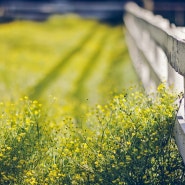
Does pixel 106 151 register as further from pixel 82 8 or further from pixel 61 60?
pixel 82 8

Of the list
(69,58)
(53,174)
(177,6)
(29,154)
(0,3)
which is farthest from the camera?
(0,3)

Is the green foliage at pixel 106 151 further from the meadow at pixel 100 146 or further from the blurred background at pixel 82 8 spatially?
the blurred background at pixel 82 8

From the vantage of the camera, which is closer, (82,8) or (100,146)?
(100,146)

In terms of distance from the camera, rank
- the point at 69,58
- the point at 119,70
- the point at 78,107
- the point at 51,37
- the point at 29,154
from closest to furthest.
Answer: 1. the point at 29,154
2. the point at 78,107
3. the point at 119,70
4. the point at 69,58
5. the point at 51,37

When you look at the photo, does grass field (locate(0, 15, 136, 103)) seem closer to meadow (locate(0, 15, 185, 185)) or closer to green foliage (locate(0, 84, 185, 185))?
meadow (locate(0, 15, 185, 185))

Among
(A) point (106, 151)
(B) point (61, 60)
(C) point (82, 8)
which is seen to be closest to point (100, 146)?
(A) point (106, 151)

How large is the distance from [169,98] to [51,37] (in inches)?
740

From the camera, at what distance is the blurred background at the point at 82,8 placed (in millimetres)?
31587

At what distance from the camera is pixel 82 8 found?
1436 inches

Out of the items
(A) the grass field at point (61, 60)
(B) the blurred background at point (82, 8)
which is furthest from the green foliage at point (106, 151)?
(B) the blurred background at point (82, 8)

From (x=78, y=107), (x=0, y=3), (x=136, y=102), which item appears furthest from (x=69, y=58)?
(x=0, y=3)

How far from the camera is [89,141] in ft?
20.9

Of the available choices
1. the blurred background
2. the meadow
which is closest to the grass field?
the blurred background

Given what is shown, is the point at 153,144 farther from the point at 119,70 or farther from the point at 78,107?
the point at 119,70
